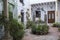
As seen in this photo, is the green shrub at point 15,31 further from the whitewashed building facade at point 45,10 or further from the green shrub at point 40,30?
the whitewashed building facade at point 45,10

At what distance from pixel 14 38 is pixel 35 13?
2074 centimetres

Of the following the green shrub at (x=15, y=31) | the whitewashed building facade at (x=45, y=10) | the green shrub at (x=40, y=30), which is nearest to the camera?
A: the green shrub at (x=15, y=31)

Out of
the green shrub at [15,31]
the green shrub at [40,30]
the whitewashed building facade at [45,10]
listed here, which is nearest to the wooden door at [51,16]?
the whitewashed building facade at [45,10]

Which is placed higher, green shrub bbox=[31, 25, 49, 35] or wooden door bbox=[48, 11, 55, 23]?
wooden door bbox=[48, 11, 55, 23]

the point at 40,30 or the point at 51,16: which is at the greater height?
the point at 51,16

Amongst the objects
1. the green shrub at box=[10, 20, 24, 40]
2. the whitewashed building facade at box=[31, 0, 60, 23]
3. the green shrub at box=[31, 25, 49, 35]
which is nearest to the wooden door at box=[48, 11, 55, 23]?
the whitewashed building facade at box=[31, 0, 60, 23]

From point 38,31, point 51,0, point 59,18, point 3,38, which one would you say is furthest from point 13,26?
point 51,0

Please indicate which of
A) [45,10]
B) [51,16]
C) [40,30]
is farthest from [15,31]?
[45,10]

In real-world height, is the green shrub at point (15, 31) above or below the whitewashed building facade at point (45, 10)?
below

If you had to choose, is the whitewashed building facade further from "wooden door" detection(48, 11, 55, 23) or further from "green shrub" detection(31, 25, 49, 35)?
"green shrub" detection(31, 25, 49, 35)

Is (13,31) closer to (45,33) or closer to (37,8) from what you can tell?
(45,33)

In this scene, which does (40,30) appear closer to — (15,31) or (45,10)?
(15,31)

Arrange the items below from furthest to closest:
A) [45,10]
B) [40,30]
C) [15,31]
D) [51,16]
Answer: [45,10], [51,16], [40,30], [15,31]

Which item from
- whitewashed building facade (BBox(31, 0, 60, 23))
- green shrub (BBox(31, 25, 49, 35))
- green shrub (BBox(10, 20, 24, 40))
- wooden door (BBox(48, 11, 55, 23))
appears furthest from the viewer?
wooden door (BBox(48, 11, 55, 23))
